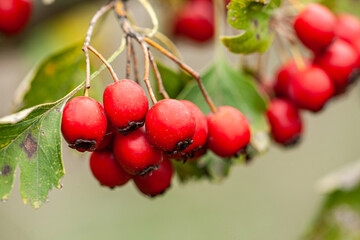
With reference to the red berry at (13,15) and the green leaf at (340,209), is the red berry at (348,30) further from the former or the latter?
the red berry at (13,15)

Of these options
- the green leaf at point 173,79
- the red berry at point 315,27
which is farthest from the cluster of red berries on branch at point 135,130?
the red berry at point 315,27

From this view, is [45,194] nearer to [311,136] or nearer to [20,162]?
[20,162]

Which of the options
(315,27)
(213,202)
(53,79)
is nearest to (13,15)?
(53,79)

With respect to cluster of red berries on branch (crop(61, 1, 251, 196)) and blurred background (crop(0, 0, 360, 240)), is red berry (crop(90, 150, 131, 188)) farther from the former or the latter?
blurred background (crop(0, 0, 360, 240))

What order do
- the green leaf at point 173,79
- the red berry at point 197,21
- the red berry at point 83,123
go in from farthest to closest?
the red berry at point 197,21 < the green leaf at point 173,79 < the red berry at point 83,123

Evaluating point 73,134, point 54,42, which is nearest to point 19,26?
point 54,42

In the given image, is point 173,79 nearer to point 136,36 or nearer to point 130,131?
point 136,36
